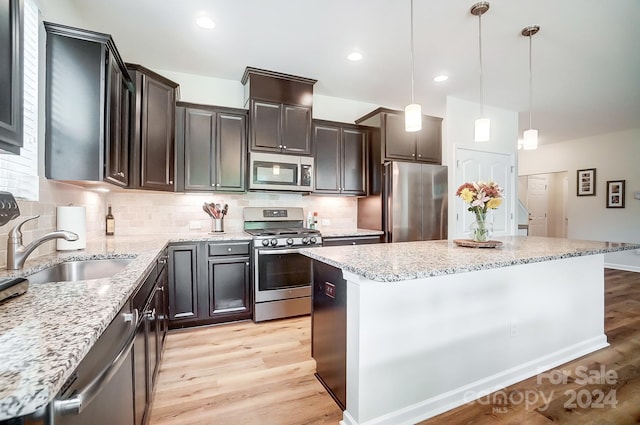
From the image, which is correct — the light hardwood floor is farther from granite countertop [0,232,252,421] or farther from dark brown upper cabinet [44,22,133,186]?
dark brown upper cabinet [44,22,133,186]

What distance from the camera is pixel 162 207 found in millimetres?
3215

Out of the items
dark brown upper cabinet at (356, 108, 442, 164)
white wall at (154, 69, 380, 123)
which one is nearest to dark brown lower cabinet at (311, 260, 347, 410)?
dark brown upper cabinet at (356, 108, 442, 164)

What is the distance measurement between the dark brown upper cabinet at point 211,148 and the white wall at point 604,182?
6892 mm

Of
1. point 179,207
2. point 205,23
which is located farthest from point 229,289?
point 205,23

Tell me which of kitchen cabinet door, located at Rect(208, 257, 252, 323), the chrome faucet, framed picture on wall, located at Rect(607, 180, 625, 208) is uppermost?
framed picture on wall, located at Rect(607, 180, 625, 208)

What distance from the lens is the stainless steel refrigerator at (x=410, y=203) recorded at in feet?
11.6

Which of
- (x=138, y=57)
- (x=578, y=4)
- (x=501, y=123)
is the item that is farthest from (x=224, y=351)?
(x=501, y=123)

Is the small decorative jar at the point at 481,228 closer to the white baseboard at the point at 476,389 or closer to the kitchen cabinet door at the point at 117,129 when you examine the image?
the white baseboard at the point at 476,389

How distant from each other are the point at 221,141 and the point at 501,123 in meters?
4.13

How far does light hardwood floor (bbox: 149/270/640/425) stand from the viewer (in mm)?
1644

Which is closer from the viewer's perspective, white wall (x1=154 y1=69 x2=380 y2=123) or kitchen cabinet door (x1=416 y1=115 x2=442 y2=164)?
white wall (x1=154 y1=69 x2=380 y2=123)

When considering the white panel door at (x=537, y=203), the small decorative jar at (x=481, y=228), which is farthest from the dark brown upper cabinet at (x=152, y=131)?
the white panel door at (x=537, y=203)

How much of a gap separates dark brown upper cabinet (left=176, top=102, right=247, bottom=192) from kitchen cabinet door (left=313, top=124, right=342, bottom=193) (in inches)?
36.1

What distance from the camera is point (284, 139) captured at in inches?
130
